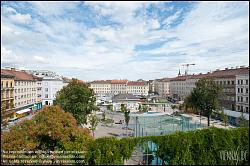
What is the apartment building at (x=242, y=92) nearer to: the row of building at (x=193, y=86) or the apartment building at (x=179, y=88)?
the row of building at (x=193, y=86)

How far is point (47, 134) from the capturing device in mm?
13047

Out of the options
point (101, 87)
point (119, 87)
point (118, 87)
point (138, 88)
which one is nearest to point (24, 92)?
point (101, 87)

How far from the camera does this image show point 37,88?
64312 millimetres

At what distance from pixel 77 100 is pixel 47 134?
16083 millimetres

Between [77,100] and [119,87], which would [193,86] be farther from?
[77,100]

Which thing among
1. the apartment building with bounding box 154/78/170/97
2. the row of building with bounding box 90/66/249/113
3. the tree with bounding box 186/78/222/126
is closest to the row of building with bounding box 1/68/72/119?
the tree with bounding box 186/78/222/126

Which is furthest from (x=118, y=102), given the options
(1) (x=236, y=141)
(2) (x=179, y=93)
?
(1) (x=236, y=141)

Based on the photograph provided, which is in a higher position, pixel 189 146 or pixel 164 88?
pixel 164 88

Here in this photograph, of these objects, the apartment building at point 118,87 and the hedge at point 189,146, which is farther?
the apartment building at point 118,87

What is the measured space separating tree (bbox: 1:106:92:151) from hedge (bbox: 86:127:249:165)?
146 cm

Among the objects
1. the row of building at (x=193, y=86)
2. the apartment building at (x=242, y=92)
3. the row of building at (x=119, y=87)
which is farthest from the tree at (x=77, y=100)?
the row of building at (x=119, y=87)

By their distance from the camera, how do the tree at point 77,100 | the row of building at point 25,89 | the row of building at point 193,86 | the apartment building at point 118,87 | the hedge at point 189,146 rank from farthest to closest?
1. the apartment building at point 118,87
2. the row of building at point 193,86
3. the row of building at point 25,89
4. the tree at point 77,100
5. the hedge at point 189,146

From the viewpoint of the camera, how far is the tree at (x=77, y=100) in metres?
28.3

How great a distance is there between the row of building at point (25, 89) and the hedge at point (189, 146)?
23090 millimetres
